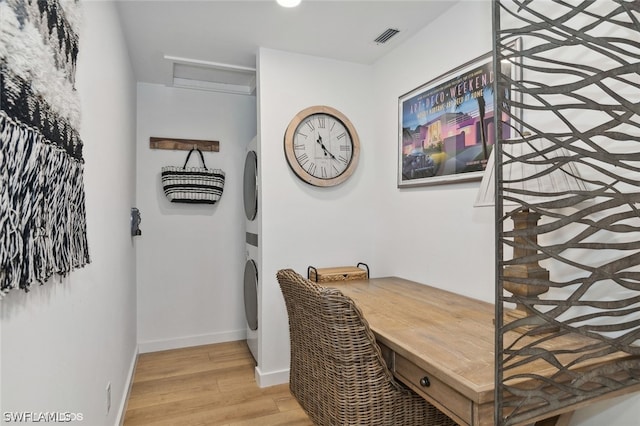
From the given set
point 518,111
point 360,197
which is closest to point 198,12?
point 360,197

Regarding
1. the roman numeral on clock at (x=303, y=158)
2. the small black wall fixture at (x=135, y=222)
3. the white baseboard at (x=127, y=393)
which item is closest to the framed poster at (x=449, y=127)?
the roman numeral on clock at (x=303, y=158)

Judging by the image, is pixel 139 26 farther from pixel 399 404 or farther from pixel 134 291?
pixel 399 404

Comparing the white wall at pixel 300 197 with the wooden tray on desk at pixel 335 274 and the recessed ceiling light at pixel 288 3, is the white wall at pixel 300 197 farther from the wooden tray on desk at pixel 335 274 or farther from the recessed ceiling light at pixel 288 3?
the recessed ceiling light at pixel 288 3

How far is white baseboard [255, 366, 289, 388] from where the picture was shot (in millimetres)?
2645

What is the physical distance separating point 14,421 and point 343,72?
2.81 metres

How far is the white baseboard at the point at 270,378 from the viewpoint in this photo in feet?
8.68

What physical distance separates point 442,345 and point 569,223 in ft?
1.95

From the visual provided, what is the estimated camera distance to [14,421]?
72 centimetres

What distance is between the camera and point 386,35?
253 centimetres

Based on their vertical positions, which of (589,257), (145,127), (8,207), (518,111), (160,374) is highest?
(145,127)

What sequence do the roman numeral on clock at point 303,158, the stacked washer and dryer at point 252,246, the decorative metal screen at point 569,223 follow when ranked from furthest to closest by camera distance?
the stacked washer and dryer at point 252,246
the roman numeral on clock at point 303,158
the decorative metal screen at point 569,223

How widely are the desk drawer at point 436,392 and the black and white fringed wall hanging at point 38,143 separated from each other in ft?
3.73

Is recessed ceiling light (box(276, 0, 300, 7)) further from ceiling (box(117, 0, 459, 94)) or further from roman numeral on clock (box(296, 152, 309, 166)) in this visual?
roman numeral on clock (box(296, 152, 309, 166))

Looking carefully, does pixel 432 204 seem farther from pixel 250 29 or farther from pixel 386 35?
pixel 250 29
